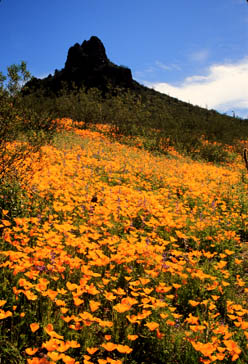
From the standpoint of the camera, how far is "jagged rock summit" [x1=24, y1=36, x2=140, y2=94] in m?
57.5

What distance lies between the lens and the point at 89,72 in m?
62.4

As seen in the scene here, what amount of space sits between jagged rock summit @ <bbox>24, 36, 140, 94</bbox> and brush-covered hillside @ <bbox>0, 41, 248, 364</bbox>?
50.8 meters

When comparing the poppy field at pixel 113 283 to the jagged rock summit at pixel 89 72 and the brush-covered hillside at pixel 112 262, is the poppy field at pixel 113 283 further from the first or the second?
the jagged rock summit at pixel 89 72

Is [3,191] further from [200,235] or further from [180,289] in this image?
[200,235]

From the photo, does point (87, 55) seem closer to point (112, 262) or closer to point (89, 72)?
point (89, 72)

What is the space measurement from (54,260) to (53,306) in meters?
0.59

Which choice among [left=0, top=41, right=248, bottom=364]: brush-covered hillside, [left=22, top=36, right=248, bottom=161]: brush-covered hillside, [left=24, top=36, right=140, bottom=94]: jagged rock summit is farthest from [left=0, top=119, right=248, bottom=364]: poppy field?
[left=24, top=36, right=140, bottom=94]: jagged rock summit

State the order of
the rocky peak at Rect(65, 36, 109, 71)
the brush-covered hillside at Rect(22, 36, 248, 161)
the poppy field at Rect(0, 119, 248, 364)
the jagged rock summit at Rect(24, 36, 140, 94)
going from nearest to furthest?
the poppy field at Rect(0, 119, 248, 364) < the brush-covered hillside at Rect(22, 36, 248, 161) < the jagged rock summit at Rect(24, 36, 140, 94) < the rocky peak at Rect(65, 36, 109, 71)

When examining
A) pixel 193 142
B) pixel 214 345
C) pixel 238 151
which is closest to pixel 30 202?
pixel 214 345

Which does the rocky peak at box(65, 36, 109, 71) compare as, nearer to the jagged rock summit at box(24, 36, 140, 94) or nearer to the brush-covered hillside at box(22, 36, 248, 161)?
the jagged rock summit at box(24, 36, 140, 94)

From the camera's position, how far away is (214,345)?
2.32m

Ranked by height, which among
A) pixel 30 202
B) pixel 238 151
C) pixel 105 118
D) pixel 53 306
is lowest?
pixel 53 306

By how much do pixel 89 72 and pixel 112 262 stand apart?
65128 mm

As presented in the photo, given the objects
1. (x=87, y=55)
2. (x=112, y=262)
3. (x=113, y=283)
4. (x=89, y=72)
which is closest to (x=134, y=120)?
(x=112, y=262)
